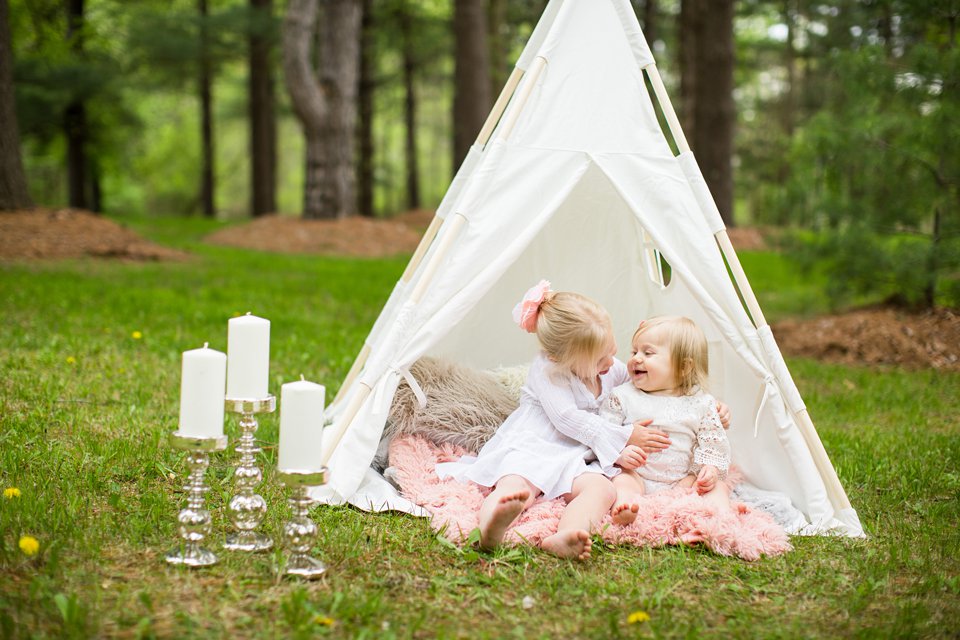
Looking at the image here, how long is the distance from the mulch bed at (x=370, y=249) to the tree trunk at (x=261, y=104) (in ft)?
10.4

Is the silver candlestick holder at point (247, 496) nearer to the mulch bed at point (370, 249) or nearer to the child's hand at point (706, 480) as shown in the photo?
the child's hand at point (706, 480)

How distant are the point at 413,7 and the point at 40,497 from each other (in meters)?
16.3

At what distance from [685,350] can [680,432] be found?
0.33 metres

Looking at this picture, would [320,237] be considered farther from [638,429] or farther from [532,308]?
[638,429]

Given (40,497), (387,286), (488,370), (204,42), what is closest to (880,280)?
(488,370)

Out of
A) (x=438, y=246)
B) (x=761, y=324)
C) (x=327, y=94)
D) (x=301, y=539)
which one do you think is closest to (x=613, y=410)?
(x=761, y=324)

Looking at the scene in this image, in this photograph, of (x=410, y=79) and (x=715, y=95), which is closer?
(x=715, y=95)

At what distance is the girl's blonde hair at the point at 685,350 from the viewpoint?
3.48 m

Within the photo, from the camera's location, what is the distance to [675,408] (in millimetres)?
3480

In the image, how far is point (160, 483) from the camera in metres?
3.32

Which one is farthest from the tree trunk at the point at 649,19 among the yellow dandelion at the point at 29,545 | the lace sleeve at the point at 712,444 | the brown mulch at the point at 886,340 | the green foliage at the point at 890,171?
the yellow dandelion at the point at 29,545

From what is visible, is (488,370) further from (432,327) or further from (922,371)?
(922,371)

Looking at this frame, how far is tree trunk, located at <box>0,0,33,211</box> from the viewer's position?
9.07 meters

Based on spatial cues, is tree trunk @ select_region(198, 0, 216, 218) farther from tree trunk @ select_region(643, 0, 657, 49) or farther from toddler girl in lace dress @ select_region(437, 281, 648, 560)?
toddler girl in lace dress @ select_region(437, 281, 648, 560)
